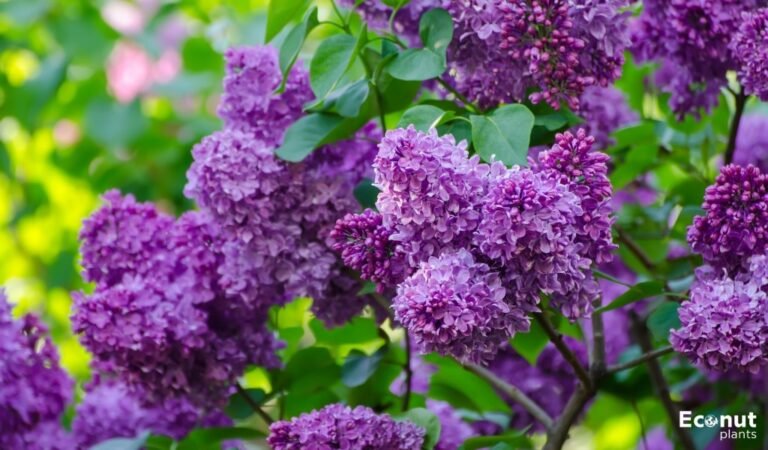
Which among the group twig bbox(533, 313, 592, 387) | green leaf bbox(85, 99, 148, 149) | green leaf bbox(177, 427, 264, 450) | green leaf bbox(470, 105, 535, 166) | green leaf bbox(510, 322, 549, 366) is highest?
green leaf bbox(85, 99, 148, 149)

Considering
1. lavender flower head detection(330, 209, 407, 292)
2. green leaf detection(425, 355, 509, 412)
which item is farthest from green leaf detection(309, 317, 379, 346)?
lavender flower head detection(330, 209, 407, 292)

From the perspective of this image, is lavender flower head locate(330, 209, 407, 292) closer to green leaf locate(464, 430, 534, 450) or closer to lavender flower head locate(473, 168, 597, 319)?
lavender flower head locate(473, 168, 597, 319)

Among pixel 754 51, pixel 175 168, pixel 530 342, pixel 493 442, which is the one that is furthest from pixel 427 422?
pixel 175 168

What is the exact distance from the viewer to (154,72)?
9.86ft

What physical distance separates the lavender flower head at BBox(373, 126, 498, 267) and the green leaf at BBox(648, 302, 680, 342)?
0.98ft

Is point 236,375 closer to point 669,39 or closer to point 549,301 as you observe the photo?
point 549,301

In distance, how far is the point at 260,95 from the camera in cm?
125

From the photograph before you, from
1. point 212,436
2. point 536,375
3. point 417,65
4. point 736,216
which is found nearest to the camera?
point 736,216

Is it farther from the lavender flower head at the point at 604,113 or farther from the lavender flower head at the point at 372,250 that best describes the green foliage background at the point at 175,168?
the lavender flower head at the point at 372,250

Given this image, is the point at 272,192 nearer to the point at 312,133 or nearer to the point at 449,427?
the point at 312,133

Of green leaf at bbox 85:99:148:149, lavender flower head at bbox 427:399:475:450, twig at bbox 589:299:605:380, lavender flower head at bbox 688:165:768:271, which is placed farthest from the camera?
green leaf at bbox 85:99:148:149

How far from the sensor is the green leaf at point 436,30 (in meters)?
1.13

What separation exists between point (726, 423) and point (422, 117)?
0.71 m

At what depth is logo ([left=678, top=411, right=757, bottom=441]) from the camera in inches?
56.4
